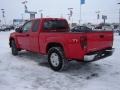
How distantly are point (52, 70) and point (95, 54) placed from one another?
1.74m

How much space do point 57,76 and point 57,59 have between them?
796 millimetres

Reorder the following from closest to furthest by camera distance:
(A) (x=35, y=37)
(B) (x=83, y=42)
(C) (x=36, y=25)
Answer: (B) (x=83, y=42)
(A) (x=35, y=37)
(C) (x=36, y=25)

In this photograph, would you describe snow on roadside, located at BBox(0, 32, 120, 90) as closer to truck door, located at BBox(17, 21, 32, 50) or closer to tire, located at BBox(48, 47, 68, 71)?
tire, located at BBox(48, 47, 68, 71)

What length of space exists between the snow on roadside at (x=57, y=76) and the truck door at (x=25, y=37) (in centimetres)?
69

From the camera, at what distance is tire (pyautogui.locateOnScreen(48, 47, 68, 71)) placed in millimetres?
8352

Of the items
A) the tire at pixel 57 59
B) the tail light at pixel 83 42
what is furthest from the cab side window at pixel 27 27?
the tail light at pixel 83 42

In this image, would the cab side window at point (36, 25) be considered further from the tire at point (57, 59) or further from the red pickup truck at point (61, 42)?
the tire at point (57, 59)

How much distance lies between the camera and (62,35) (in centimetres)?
814

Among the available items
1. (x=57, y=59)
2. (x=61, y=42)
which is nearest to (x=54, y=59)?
(x=57, y=59)

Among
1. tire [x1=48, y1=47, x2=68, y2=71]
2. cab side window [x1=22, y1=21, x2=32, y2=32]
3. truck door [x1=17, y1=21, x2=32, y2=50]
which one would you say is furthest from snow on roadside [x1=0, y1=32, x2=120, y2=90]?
cab side window [x1=22, y1=21, x2=32, y2=32]

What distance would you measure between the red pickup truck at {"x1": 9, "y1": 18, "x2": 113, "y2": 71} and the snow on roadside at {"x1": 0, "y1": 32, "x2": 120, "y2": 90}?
56 centimetres

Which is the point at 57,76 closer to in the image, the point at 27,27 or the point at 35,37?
the point at 35,37

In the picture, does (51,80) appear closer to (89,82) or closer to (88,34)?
(89,82)

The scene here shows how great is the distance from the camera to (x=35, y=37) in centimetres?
969
